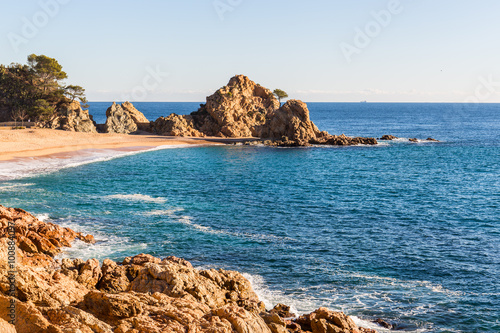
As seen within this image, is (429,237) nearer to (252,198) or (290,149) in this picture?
(252,198)

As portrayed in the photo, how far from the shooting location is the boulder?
10988 centimetres

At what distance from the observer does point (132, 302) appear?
14.3m

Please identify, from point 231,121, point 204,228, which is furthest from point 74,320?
point 231,121

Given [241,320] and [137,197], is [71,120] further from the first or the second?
[241,320]

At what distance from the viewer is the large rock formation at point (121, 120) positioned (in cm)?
11006

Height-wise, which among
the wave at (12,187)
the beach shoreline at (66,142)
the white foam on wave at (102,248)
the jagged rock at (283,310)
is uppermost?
the beach shoreline at (66,142)

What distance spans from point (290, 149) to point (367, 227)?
59915mm

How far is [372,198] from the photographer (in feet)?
167

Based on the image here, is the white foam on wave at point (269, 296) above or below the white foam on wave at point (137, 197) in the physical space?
below

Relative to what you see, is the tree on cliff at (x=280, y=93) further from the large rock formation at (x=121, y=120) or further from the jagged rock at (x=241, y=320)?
the jagged rock at (x=241, y=320)

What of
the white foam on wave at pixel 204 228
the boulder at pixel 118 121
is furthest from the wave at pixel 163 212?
the boulder at pixel 118 121

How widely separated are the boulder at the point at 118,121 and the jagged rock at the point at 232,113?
16.9 m

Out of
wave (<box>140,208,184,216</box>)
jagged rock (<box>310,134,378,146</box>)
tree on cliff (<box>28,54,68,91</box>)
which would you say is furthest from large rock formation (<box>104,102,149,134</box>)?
wave (<box>140,208,184,216</box>)

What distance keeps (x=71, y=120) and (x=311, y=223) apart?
80.7 meters
